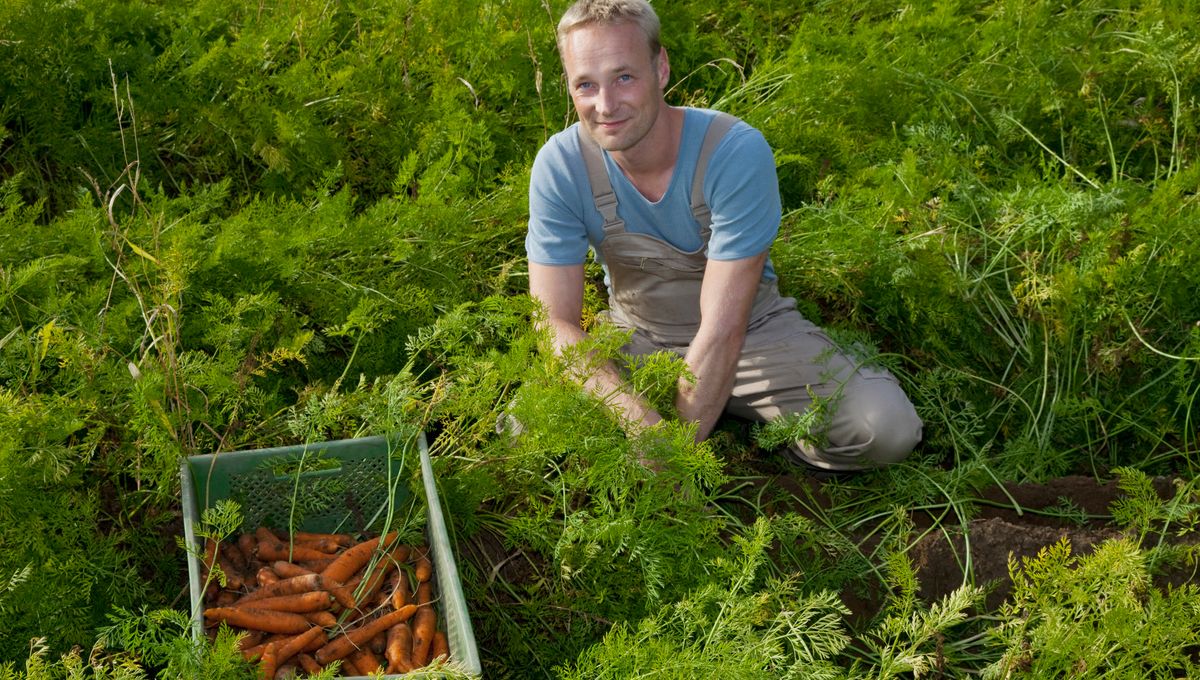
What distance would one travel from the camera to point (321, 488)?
2764 millimetres

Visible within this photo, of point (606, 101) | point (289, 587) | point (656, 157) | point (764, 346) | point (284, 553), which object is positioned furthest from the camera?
point (764, 346)

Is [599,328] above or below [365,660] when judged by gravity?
above

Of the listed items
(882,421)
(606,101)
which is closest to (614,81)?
(606,101)

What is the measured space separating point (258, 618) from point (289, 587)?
0.35 ft

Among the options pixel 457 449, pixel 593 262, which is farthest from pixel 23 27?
pixel 457 449

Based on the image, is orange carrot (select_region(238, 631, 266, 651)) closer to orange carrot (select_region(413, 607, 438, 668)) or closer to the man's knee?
orange carrot (select_region(413, 607, 438, 668))

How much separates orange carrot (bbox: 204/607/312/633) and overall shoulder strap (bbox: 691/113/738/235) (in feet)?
4.76

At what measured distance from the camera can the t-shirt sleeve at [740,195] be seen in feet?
10.0

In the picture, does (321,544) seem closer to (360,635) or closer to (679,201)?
(360,635)

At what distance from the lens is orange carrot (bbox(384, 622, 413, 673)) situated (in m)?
2.42

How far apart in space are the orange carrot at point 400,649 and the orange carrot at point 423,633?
12mm

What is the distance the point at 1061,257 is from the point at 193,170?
2.98 metres

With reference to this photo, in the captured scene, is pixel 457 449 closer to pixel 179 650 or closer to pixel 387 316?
pixel 387 316

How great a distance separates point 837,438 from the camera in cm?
334
